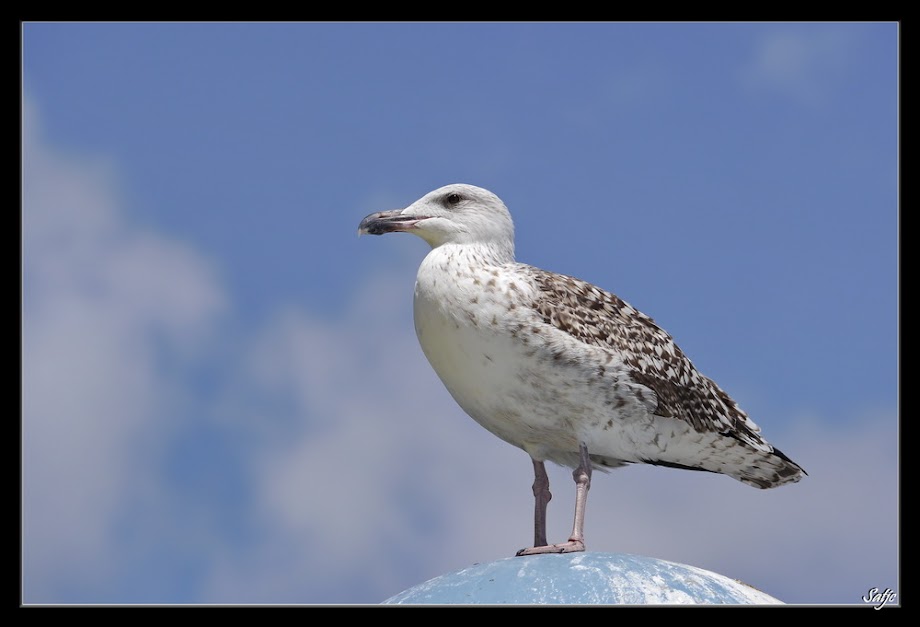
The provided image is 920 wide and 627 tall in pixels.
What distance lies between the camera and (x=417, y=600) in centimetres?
1157

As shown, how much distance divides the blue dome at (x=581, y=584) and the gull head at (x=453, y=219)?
3.52 metres

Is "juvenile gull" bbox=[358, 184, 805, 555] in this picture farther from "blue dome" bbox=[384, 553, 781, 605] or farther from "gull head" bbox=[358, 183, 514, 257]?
"blue dome" bbox=[384, 553, 781, 605]

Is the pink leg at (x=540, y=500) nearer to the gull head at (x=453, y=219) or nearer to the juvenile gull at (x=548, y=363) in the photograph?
the juvenile gull at (x=548, y=363)

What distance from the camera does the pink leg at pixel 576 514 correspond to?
12.9 meters

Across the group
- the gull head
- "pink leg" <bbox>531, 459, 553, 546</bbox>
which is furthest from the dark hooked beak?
"pink leg" <bbox>531, 459, 553, 546</bbox>

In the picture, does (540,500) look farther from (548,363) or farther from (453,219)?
(453,219)

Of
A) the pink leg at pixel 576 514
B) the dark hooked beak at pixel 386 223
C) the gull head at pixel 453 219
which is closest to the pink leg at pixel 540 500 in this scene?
the pink leg at pixel 576 514

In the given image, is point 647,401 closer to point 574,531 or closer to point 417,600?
point 574,531

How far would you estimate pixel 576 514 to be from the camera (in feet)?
43.2

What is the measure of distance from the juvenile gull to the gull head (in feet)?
0.04

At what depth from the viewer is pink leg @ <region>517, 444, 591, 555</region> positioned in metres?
12.9
